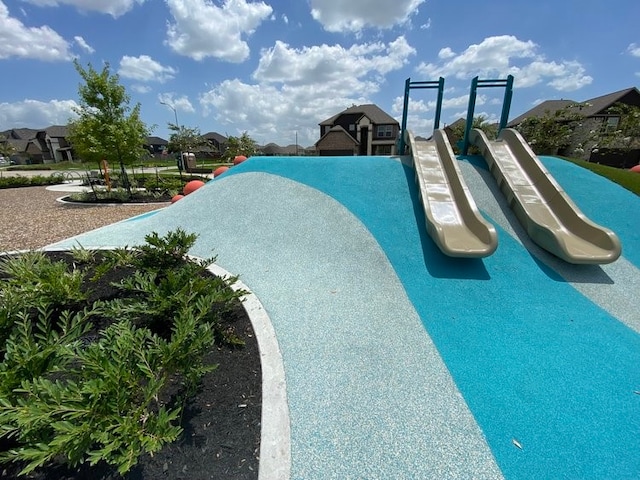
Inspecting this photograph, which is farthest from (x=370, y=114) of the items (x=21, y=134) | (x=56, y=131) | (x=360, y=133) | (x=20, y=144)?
(x=21, y=134)

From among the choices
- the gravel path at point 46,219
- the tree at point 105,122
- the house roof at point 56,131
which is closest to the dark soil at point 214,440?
the gravel path at point 46,219

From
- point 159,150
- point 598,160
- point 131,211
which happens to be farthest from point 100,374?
point 159,150

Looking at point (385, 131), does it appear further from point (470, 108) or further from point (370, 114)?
point (470, 108)

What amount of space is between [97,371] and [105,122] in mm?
16811

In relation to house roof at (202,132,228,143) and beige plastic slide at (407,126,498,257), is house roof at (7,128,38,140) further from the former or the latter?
beige plastic slide at (407,126,498,257)

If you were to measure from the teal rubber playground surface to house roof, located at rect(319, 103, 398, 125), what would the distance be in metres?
41.5

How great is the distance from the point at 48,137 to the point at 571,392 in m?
91.9

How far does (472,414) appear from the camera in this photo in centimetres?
271

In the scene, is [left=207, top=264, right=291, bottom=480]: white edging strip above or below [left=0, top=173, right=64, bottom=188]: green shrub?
below

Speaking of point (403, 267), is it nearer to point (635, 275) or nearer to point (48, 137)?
point (635, 275)

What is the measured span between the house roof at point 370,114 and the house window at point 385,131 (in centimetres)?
76

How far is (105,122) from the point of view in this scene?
46.5 ft

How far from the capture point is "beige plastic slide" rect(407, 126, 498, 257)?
5.31m

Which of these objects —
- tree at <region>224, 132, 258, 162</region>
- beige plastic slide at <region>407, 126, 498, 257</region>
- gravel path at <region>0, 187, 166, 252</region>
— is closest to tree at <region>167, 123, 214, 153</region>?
tree at <region>224, 132, 258, 162</region>
